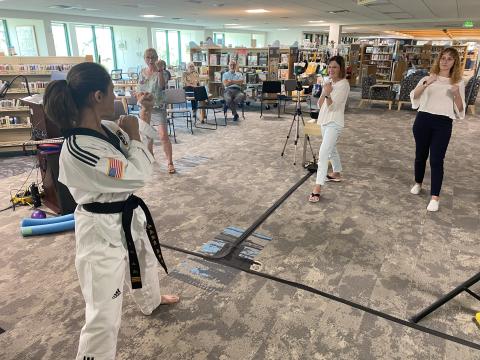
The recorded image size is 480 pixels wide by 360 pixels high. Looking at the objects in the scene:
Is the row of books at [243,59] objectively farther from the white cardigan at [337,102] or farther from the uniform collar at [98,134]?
the uniform collar at [98,134]

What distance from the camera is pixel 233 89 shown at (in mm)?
8695

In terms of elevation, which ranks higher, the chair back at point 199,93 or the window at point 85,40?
the window at point 85,40

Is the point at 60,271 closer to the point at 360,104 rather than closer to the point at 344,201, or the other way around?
the point at 344,201

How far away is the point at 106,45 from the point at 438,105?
14916 mm

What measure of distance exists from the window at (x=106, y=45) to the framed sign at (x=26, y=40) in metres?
2.88

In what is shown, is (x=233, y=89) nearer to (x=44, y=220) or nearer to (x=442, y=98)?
(x=442, y=98)

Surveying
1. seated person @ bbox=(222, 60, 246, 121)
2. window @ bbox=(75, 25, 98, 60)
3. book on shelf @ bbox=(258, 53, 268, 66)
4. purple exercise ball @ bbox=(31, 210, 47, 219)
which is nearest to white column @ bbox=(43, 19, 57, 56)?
window @ bbox=(75, 25, 98, 60)

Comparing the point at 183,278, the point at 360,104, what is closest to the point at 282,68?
the point at 360,104

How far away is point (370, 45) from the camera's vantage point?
603 inches

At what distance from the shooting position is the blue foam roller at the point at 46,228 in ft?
10.7

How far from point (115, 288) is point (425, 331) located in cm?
189

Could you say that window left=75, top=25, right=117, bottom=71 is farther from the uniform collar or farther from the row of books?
the uniform collar

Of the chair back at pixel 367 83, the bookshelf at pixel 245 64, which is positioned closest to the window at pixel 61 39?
the bookshelf at pixel 245 64

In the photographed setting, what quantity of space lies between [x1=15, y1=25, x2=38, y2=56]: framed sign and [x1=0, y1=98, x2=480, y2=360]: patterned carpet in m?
9.10
